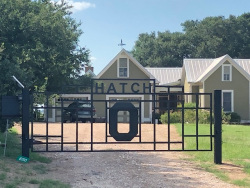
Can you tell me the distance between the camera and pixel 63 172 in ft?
30.6

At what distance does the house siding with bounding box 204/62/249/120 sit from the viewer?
30062 millimetres

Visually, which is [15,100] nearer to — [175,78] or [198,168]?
[198,168]

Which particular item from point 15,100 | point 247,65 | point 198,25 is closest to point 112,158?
point 15,100

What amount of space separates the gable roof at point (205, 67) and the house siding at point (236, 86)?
37 cm

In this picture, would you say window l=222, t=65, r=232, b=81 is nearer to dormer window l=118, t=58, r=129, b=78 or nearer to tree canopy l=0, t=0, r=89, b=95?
dormer window l=118, t=58, r=129, b=78

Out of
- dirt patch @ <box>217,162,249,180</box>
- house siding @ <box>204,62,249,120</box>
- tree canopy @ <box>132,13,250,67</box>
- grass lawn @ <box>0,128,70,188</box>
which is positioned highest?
tree canopy @ <box>132,13,250,67</box>

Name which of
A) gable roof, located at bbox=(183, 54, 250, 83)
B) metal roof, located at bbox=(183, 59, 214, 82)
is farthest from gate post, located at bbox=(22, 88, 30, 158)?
metal roof, located at bbox=(183, 59, 214, 82)

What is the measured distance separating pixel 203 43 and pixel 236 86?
2757cm

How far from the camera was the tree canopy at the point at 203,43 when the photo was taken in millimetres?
56406

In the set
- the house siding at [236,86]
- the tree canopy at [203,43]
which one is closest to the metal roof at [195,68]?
the house siding at [236,86]

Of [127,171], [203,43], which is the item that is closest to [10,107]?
[127,171]

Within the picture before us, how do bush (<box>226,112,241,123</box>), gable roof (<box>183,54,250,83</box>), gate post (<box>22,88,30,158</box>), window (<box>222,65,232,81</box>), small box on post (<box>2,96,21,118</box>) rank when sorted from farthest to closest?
window (<box>222,65,232,81</box>), gable roof (<box>183,54,250,83</box>), bush (<box>226,112,241,123</box>), gate post (<box>22,88,30,158</box>), small box on post (<box>2,96,21,118</box>)

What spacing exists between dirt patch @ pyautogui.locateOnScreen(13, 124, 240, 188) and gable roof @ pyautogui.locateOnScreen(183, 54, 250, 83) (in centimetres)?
1822

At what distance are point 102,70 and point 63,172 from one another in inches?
826
